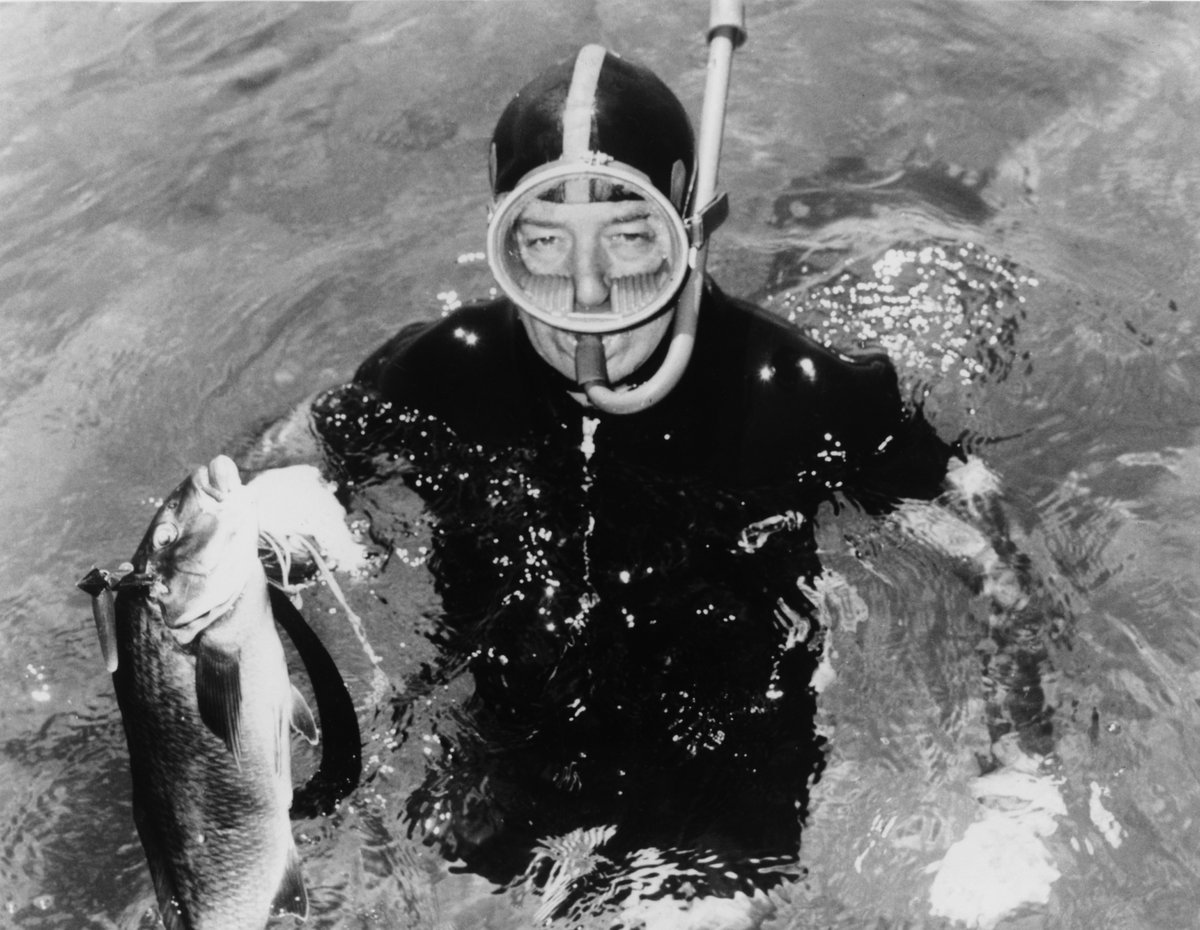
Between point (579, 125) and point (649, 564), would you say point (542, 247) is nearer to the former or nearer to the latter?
point (579, 125)

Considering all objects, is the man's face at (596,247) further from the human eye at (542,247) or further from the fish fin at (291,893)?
the fish fin at (291,893)

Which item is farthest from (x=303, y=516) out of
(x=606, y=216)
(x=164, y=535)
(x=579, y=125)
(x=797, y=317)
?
(x=797, y=317)

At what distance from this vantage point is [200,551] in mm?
2236

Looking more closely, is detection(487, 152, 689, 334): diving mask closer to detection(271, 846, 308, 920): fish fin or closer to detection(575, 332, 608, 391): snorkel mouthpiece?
detection(575, 332, 608, 391): snorkel mouthpiece

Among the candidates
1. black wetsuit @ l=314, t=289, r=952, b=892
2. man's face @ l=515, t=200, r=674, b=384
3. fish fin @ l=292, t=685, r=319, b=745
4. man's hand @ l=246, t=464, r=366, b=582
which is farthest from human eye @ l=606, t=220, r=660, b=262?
fish fin @ l=292, t=685, r=319, b=745

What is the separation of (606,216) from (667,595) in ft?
3.60

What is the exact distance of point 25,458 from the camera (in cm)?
461

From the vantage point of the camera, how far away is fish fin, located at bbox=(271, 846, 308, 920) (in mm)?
2357

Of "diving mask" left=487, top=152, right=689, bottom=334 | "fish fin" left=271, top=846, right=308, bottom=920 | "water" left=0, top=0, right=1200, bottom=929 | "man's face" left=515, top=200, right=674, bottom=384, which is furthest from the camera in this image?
"water" left=0, top=0, right=1200, bottom=929

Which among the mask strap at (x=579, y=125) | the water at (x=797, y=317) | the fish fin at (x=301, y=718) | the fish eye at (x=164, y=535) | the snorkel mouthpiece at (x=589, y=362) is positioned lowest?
the water at (x=797, y=317)

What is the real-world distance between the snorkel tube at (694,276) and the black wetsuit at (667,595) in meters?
0.21

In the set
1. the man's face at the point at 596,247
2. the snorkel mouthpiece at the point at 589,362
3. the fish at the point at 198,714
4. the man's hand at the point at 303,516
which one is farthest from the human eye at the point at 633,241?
the fish at the point at 198,714

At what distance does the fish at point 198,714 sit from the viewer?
7.27 feet

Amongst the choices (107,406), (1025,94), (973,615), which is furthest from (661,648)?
(1025,94)
